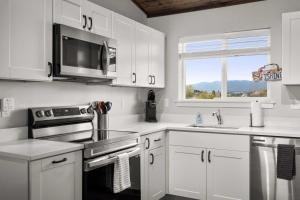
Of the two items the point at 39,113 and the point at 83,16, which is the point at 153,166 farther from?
the point at 83,16

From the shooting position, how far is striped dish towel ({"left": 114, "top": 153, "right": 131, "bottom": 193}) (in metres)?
2.38

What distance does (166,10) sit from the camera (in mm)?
4172

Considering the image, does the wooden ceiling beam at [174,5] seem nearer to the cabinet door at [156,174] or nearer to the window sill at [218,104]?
the window sill at [218,104]

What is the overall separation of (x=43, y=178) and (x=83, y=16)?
5.12ft

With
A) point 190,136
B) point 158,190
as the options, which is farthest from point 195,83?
point 158,190

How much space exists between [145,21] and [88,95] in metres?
1.73

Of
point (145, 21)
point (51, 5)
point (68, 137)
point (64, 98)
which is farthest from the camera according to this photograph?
point (145, 21)

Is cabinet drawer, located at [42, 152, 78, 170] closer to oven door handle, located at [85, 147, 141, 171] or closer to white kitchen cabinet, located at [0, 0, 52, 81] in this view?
oven door handle, located at [85, 147, 141, 171]

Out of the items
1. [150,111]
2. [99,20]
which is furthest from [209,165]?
[99,20]

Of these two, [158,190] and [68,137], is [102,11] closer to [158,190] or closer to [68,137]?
[68,137]

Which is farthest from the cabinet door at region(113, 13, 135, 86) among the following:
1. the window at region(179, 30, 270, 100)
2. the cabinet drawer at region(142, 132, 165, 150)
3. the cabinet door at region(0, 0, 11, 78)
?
the cabinet door at region(0, 0, 11, 78)

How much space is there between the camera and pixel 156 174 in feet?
10.9

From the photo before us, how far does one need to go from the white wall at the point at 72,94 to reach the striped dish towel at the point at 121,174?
34.2 inches

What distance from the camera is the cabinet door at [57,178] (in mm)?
1773
